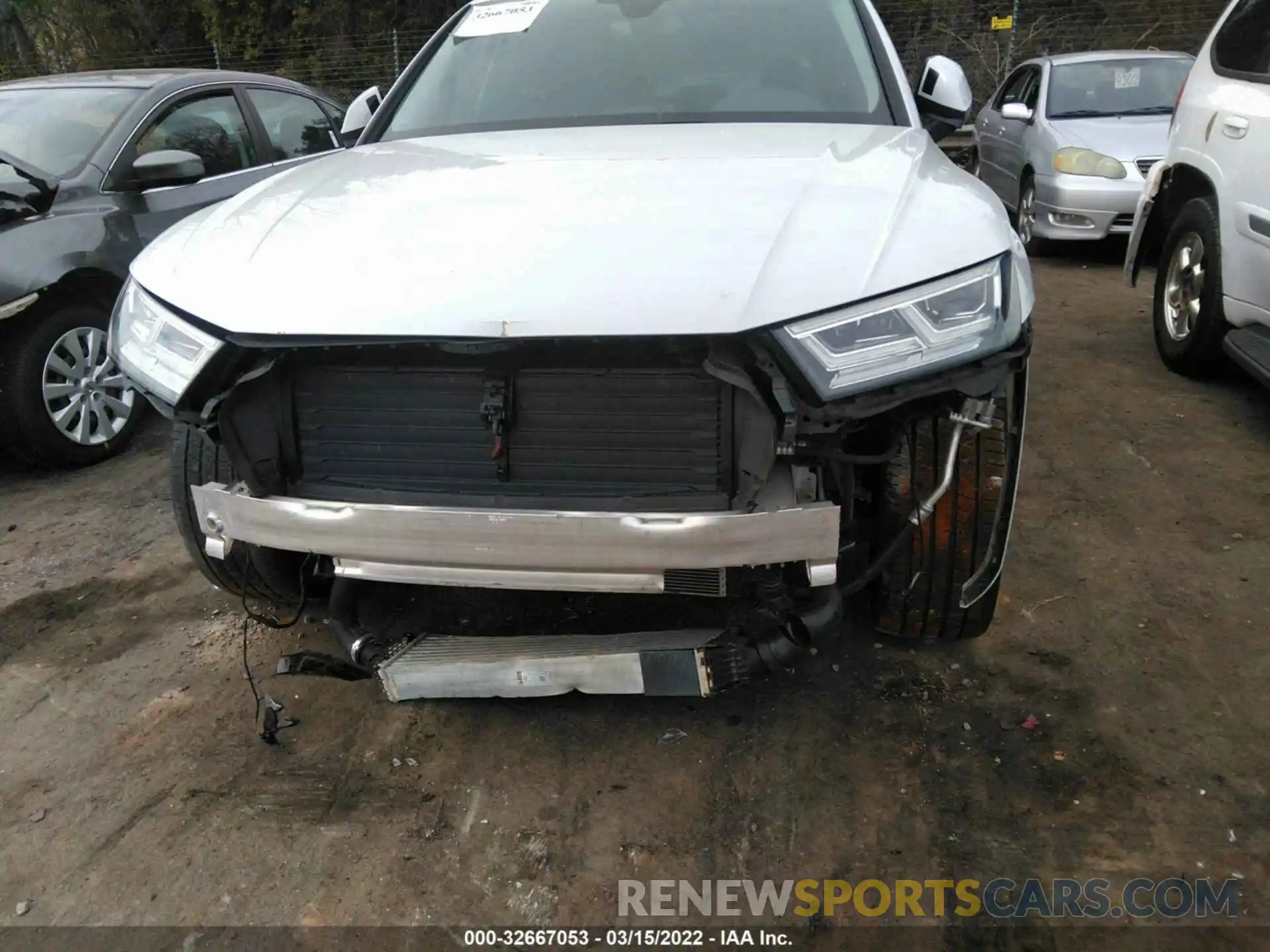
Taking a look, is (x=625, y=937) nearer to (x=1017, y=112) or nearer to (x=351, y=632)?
(x=351, y=632)

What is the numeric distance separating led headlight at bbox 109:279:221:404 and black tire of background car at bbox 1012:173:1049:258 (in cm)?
647

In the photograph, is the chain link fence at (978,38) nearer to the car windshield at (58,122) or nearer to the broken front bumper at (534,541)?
the car windshield at (58,122)

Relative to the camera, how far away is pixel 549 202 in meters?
2.04

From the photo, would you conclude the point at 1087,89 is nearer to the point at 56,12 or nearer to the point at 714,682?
the point at 714,682

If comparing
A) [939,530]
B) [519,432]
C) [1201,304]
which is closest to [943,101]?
[939,530]

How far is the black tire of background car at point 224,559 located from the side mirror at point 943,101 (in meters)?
2.37

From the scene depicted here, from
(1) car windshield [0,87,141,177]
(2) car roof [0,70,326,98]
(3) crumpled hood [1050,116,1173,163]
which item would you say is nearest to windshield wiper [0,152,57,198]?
(1) car windshield [0,87,141,177]

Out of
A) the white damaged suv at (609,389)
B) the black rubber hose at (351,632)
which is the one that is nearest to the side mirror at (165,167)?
the white damaged suv at (609,389)

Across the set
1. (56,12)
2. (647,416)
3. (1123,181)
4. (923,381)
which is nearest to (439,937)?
(647,416)

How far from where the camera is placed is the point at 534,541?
5.87 ft

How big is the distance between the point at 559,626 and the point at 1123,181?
5.73 metres

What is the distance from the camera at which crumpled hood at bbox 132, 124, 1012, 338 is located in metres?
1.69

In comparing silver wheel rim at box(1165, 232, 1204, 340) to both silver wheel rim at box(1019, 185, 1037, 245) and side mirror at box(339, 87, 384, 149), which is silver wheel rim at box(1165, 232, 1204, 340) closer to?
silver wheel rim at box(1019, 185, 1037, 245)

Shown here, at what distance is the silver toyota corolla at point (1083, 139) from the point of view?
6.50 meters
